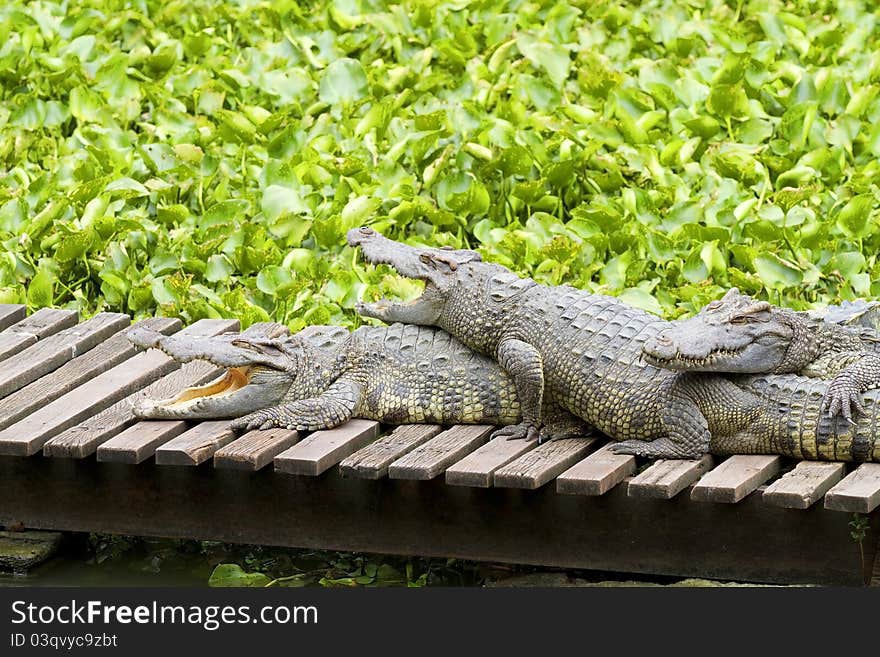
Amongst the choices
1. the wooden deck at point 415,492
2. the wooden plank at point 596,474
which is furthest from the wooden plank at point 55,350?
the wooden plank at point 596,474

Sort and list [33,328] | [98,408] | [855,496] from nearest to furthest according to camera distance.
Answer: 1. [855,496]
2. [98,408]
3. [33,328]

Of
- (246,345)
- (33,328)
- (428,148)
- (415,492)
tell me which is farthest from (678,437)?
(428,148)

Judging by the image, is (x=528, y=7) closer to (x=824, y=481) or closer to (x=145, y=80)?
(x=145, y=80)

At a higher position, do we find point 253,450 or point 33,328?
point 33,328

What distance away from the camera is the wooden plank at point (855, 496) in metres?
3.95

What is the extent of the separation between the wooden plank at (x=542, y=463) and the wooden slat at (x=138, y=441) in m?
1.09

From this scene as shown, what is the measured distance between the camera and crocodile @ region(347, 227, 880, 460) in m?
4.29

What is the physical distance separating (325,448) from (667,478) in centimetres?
104

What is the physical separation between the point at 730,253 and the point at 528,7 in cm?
273

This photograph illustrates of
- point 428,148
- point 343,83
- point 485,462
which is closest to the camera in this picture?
point 485,462

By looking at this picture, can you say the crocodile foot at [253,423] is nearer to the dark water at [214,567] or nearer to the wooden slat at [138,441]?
the wooden slat at [138,441]

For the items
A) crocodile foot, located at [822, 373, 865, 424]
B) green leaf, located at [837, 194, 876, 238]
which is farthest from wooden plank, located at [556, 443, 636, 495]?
green leaf, located at [837, 194, 876, 238]

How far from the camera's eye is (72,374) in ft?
17.2

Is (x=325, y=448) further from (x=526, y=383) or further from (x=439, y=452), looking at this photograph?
(x=526, y=383)
